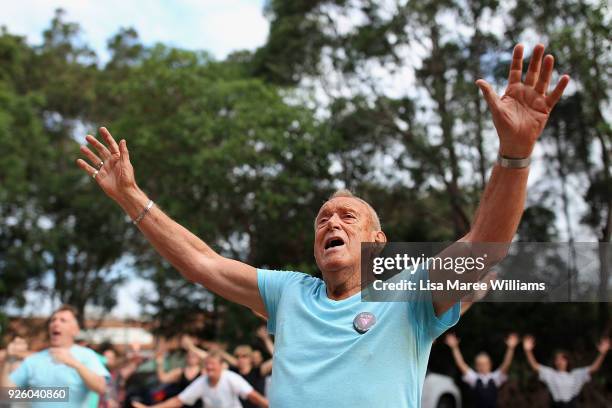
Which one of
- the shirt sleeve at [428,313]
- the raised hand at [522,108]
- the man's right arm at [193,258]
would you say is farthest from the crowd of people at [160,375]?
the raised hand at [522,108]

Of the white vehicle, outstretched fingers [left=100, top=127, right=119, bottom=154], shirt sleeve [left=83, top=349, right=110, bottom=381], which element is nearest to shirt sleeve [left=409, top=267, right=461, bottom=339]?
outstretched fingers [left=100, top=127, right=119, bottom=154]

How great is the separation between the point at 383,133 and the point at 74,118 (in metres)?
14.3

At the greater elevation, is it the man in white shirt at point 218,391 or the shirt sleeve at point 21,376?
the man in white shirt at point 218,391

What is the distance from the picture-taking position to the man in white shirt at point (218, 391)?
337 inches

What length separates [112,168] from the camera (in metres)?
2.95

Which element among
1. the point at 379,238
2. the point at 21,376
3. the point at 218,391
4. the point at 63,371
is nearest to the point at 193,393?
the point at 218,391

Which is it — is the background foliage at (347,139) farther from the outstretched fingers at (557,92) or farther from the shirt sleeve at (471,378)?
the outstretched fingers at (557,92)

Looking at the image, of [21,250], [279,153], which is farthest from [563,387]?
[21,250]

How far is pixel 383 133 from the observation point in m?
21.0

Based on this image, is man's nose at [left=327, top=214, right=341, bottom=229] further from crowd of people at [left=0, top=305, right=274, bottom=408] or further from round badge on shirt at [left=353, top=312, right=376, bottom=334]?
crowd of people at [left=0, top=305, right=274, bottom=408]

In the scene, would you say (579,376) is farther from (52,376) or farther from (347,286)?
(347,286)

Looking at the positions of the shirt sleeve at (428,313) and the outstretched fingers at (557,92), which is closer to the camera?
the outstretched fingers at (557,92)

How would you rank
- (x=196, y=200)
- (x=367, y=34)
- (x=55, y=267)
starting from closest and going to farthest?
(x=367, y=34) → (x=196, y=200) → (x=55, y=267)

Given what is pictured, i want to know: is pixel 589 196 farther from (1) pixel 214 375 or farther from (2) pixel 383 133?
(1) pixel 214 375
